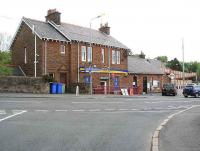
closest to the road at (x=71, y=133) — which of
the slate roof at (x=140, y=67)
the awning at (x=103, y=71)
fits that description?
the awning at (x=103, y=71)

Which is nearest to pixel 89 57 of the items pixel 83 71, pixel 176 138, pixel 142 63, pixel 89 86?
pixel 83 71

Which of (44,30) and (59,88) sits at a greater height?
(44,30)

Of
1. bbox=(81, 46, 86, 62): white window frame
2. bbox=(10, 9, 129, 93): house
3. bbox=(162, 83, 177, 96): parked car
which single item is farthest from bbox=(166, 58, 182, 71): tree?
bbox=(81, 46, 86, 62): white window frame

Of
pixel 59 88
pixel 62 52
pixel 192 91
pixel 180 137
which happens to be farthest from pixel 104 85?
pixel 180 137

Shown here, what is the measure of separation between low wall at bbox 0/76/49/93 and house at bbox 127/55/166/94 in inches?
744

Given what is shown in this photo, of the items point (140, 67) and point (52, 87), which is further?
point (140, 67)

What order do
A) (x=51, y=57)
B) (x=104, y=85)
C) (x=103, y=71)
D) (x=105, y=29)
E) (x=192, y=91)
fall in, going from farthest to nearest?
(x=105, y=29) → (x=103, y=71) → (x=104, y=85) → (x=192, y=91) → (x=51, y=57)

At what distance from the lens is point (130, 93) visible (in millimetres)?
52062

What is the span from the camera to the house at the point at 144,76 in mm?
59406

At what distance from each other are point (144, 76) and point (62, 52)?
20049 mm

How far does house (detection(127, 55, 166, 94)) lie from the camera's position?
5941cm

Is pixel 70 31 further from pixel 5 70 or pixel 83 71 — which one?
pixel 5 70

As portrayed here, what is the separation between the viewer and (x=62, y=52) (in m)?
46.2

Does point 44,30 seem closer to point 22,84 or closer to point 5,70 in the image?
point 5,70
